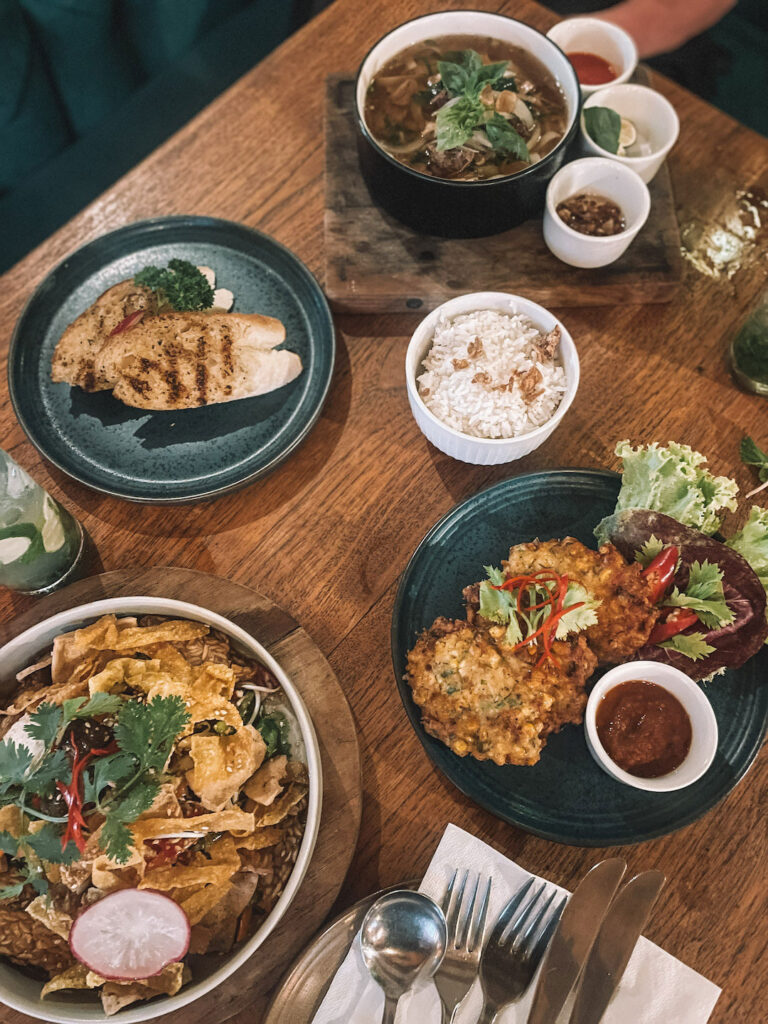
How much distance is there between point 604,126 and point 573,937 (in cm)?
193

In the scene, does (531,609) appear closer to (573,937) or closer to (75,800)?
(573,937)

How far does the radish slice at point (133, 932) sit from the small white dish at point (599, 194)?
1.72m

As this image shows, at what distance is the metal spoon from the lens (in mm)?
1397

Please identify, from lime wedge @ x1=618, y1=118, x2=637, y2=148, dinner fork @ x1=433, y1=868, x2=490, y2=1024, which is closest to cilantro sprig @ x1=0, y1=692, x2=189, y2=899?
dinner fork @ x1=433, y1=868, x2=490, y2=1024

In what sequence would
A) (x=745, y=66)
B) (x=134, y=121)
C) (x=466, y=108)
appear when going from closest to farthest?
(x=466, y=108) → (x=134, y=121) → (x=745, y=66)

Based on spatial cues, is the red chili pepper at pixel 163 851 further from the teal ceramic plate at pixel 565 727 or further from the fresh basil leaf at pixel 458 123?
the fresh basil leaf at pixel 458 123

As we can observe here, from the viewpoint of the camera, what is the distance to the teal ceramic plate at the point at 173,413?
5.73ft

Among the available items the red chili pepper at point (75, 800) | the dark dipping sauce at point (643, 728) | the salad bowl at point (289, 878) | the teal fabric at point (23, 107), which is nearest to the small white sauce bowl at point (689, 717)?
the dark dipping sauce at point (643, 728)

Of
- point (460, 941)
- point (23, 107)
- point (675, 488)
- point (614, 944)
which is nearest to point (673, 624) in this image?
point (675, 488)

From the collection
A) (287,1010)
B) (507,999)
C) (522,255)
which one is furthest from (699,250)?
(287,1010)

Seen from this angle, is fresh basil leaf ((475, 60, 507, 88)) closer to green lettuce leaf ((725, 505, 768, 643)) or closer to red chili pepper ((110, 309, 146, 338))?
red chili pepper ((110, 309, 146, 338))

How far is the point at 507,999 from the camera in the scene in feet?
4.58

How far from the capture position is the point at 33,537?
5.06ft

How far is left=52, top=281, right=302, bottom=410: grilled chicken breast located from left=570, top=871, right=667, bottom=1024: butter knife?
1.35 meters
